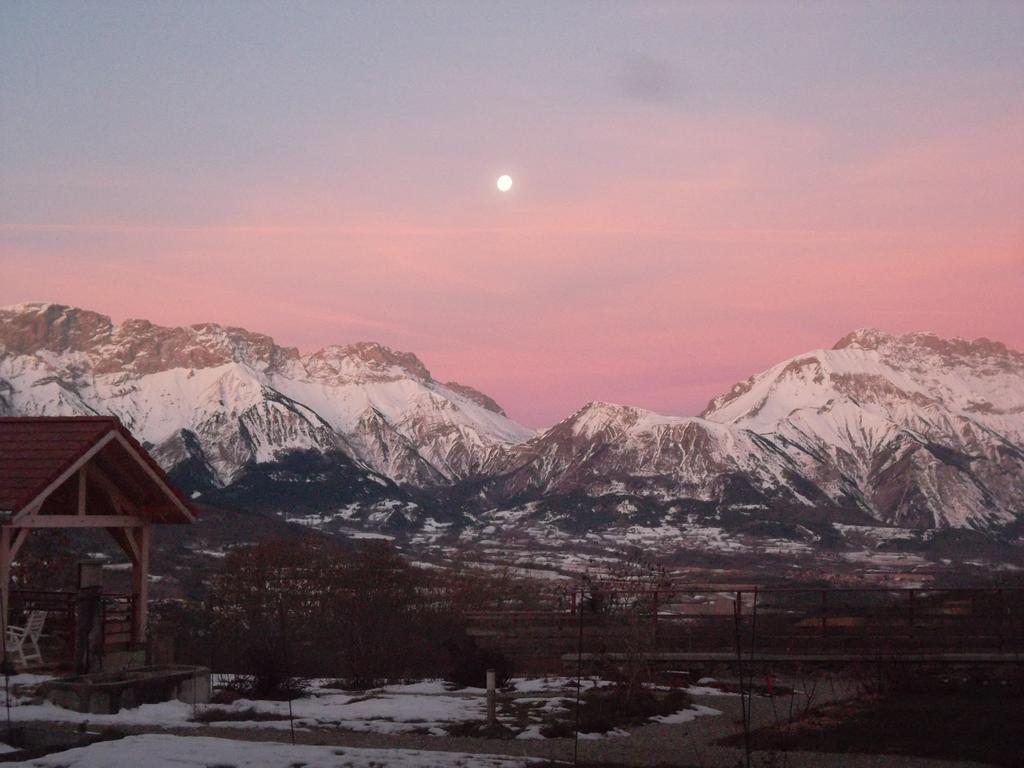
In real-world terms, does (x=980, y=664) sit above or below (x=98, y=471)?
below

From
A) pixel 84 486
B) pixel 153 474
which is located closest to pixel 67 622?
pixel 84 486

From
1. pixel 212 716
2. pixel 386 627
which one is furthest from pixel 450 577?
pixel 212 716

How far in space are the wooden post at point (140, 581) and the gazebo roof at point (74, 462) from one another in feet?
1.12

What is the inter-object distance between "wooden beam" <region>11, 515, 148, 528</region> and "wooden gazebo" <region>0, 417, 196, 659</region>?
2 cm

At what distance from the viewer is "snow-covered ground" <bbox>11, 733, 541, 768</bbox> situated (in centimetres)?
1386

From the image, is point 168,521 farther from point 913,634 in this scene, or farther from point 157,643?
point 913,634

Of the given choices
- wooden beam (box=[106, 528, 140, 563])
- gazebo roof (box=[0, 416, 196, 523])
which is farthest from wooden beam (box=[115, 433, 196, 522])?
wooden beam (box=[106, 528, 140, 563])

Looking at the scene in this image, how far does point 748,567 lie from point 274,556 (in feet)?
474

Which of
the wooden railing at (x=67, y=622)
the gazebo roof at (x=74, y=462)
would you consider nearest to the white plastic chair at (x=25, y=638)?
the wooden railing at (x=67, y=622)

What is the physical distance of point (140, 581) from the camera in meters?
23.2

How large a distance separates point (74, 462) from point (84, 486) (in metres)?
1.10

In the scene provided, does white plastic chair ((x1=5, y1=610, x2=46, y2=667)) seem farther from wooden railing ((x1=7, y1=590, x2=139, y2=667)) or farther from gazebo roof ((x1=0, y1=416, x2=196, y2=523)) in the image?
gazebo roof ((x1=0, y1=416, x2=196, y2=523))

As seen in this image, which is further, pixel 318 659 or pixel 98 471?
pixel 318 659

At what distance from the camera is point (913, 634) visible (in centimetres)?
2652
